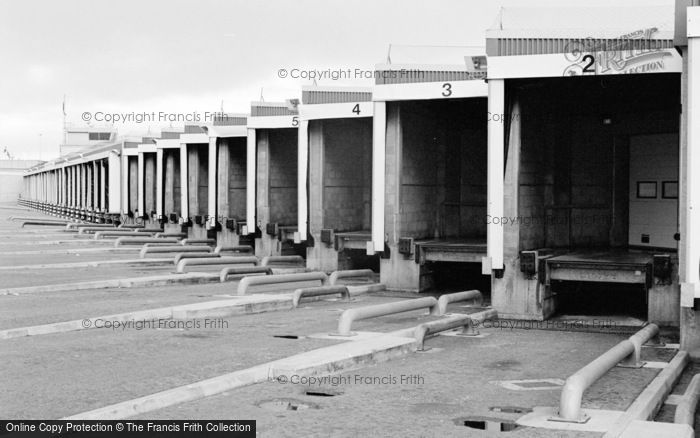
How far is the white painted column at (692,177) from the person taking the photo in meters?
12.2

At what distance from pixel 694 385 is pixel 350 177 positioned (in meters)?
17.1

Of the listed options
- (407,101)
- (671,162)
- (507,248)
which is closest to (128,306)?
(507,248)

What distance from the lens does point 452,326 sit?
1395 centimetres

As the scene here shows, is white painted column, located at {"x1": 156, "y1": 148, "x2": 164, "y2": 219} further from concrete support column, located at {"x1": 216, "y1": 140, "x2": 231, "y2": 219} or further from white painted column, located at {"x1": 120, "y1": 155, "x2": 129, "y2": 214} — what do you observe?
concrete support column, located at {"x1": 216, "y1": 140, "x2": 231, "y2": 219}

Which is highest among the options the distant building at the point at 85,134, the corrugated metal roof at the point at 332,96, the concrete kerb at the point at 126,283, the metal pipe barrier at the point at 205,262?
the distant building at the point at 85,134

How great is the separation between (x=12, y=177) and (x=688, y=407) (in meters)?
111

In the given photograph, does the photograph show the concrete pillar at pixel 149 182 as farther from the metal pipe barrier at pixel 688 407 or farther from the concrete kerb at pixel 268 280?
the metal pipe barrier at pixel 688 407

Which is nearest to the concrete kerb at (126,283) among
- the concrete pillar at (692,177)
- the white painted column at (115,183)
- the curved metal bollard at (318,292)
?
the curved metal bollard at (318,292)

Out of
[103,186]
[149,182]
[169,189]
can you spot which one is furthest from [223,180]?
[103,186]

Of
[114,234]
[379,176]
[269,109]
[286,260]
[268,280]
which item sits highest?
[269,109]

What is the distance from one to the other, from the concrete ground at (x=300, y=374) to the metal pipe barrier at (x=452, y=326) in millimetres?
205

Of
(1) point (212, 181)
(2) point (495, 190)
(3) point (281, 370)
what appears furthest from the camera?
(1) point (212, 181)

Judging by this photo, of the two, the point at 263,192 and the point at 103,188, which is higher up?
the point at 103,188

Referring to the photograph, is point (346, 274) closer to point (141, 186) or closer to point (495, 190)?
point (495, 190)
